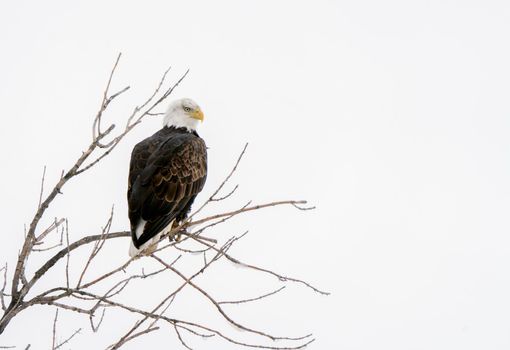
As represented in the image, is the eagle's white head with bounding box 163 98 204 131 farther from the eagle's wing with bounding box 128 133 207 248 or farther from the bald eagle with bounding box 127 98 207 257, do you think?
the eagle's wing with bounding box 128 133 207 248

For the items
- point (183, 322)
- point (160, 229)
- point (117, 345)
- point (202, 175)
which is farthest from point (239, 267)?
point (202, 175)

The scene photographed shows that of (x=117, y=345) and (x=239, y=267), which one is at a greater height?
(x=239, y=267)

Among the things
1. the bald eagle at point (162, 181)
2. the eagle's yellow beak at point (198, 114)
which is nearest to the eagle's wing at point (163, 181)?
the bald eagle at point (162, 181)

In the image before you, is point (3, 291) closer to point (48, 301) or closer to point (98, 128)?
point (48, 301)

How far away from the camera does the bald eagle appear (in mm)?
5630

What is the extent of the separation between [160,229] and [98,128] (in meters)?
1.93

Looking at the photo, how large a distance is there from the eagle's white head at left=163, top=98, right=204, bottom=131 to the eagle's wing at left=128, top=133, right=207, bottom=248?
1.48 ft

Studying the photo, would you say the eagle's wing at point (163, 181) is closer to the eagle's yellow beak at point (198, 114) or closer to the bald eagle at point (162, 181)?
the bald eagle at point (162, 181)

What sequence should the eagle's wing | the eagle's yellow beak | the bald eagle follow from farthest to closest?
the eagle's yellow beak < the eagle's wing < the bald eagle

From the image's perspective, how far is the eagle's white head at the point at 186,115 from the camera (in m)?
7.23

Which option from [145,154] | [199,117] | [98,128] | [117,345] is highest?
[199,117]

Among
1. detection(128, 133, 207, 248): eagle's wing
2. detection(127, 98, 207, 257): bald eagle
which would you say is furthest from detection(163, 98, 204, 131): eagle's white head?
detection(128, 133, 207, 248): eagle's wing

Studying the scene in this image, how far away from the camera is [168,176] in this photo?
6172mm

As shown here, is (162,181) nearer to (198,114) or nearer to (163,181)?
(163,181)
